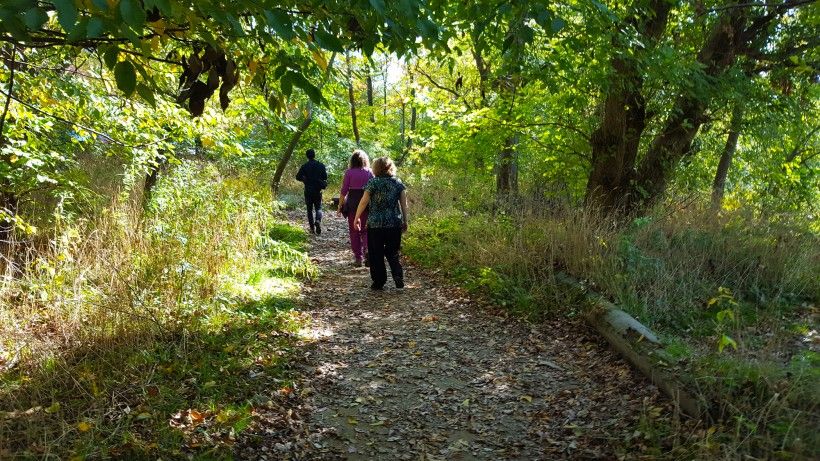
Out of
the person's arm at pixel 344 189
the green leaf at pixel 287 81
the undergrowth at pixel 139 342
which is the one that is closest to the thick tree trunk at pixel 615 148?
the person's arm at pixel 344 189

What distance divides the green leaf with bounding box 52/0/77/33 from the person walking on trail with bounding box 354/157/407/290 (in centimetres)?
546

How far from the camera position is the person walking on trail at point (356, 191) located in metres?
8.26

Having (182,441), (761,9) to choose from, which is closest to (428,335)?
(182,441)

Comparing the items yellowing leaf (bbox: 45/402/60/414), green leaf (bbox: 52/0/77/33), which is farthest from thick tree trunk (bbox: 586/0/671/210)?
green leaf (bbox: 52/0/77/33)

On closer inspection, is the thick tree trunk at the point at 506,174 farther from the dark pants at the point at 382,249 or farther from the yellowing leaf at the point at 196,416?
the yellowing leaf at the point at 196,416

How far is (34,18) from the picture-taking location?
1.61 m

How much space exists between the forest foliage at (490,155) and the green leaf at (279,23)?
13 mm

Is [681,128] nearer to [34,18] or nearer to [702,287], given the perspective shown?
[702,287]

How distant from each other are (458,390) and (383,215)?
310 cm

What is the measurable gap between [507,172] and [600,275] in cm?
756

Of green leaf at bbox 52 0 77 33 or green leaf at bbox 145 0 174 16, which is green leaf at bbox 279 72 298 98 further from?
green leaf at bbox 52 0 77 33

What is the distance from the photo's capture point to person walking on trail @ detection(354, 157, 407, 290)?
6.96 m

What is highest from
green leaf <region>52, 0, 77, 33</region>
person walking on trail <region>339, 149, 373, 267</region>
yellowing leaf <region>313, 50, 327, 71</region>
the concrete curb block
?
yellowing leaf <region>313, 50, 327, 71</region>

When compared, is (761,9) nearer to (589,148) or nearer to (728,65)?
(728,65)
